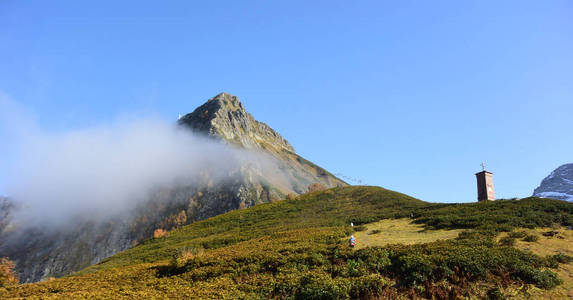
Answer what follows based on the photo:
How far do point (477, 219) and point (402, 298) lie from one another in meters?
17.4

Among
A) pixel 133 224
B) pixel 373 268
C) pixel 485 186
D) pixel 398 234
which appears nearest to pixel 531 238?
pixel 398 234

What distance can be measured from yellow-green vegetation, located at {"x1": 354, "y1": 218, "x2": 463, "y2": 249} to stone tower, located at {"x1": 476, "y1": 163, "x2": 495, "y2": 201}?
1181 centimetres

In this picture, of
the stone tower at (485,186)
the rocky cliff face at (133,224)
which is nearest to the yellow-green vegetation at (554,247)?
the stone tower at (485,186)

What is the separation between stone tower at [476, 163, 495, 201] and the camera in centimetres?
3897

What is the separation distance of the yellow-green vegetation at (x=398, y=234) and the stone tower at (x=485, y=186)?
38.7ft

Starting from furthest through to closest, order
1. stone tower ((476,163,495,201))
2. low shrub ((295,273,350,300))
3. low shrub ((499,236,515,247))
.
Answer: stone tower ((476,163,495,201)) < low shrub ((499,236,515,247)) < low shrub ((295,273,350,300))

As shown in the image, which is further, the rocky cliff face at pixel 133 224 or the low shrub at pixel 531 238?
the rocky cliff face at pixel 133 224

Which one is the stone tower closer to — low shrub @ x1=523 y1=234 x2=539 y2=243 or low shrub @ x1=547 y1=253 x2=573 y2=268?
low shrub @ x1=523 y1=234 x2=539 y2=243

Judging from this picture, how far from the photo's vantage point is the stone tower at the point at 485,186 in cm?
3897

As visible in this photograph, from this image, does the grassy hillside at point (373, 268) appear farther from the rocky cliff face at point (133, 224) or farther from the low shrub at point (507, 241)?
the rocky cliff face at point (133, 224)

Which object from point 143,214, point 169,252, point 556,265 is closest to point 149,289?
point 169,252

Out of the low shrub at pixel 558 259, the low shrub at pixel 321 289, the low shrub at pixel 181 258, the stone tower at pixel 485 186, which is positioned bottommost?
the low shrub at pixel 321 289

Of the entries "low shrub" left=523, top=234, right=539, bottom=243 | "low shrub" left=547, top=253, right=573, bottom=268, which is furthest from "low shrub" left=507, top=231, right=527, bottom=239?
"low shrub" left=547, top=253, right=573, bottom=268

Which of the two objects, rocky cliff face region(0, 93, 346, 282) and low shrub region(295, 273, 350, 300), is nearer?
low shrub region(295, 273, 350, 300)
